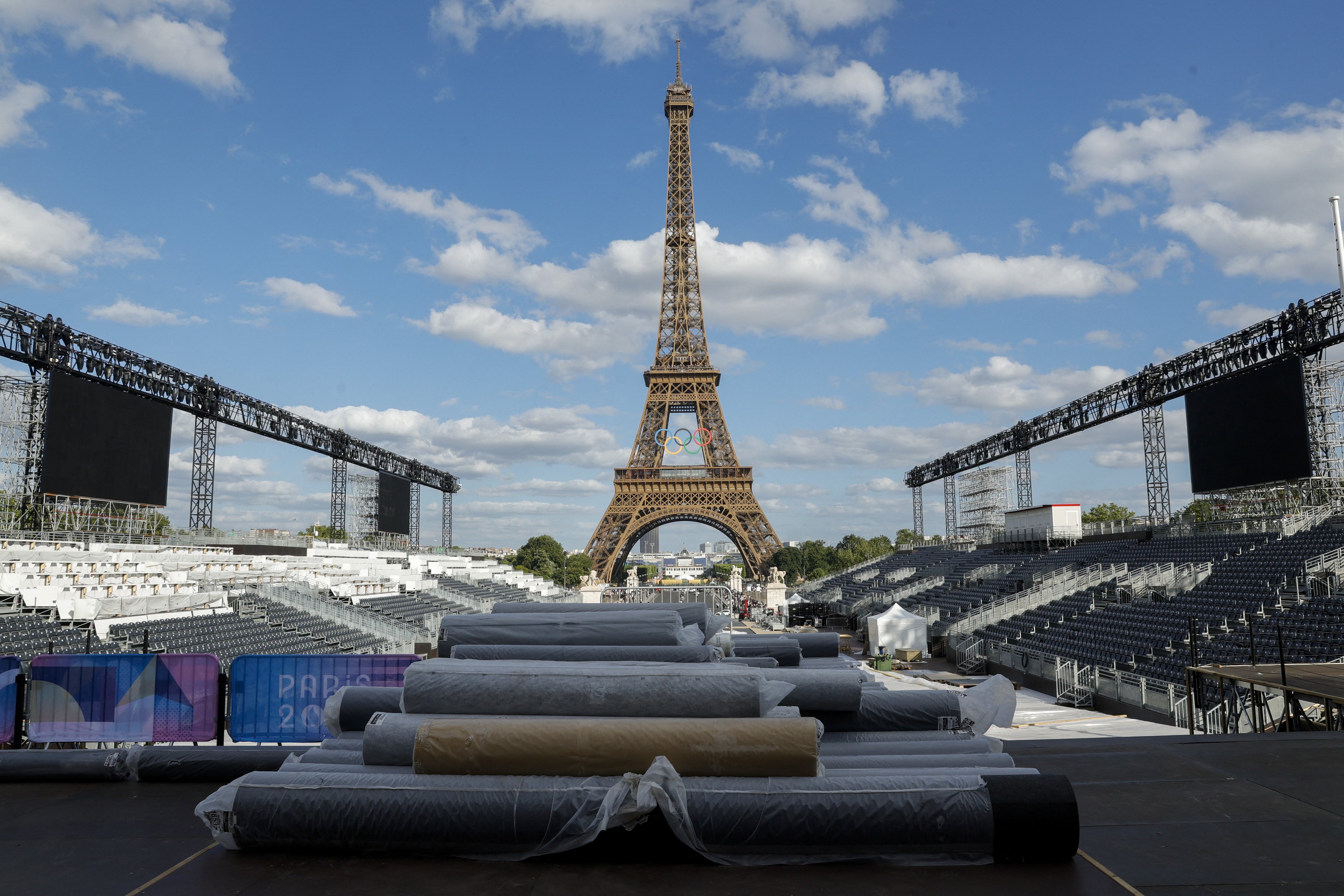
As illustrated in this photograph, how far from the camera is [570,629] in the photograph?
495cm

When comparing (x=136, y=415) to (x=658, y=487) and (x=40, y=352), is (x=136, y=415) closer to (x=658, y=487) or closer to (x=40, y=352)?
(x=40, y=352)

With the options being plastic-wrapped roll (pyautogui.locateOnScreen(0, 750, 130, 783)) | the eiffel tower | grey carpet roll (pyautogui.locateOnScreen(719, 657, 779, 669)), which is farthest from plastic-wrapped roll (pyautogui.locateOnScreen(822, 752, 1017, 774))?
the eiffel tower

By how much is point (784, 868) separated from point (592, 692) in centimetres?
114

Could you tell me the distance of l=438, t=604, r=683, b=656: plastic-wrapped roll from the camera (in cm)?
489

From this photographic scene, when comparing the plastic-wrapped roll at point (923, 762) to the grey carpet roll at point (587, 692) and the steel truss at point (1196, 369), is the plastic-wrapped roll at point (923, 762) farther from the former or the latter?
the steel truss at point (1196, 369)

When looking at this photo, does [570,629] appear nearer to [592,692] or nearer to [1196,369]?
[592,692]

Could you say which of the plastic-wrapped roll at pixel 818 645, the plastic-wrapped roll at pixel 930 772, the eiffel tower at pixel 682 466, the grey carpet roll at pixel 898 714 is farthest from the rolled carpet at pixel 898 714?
the eiffel tower at pixel 682 466

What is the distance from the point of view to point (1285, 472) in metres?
25.8

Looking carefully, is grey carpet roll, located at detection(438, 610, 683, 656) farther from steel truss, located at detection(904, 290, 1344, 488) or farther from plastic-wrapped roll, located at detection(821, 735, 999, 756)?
steel truss, located at detection(904, 290, 1344, 488)

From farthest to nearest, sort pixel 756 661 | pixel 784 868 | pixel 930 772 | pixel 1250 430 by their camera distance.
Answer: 1. pixel 1250 430
2. pixel 756 661
3. pixel 930 772
4. pixel 784 868

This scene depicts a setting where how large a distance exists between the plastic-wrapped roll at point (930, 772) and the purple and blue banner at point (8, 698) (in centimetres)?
735

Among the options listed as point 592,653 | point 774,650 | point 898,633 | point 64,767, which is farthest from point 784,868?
point 898,633

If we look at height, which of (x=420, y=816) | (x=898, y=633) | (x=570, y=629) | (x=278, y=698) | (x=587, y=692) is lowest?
(x=898, y=633)

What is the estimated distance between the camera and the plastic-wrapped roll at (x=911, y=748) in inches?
159
